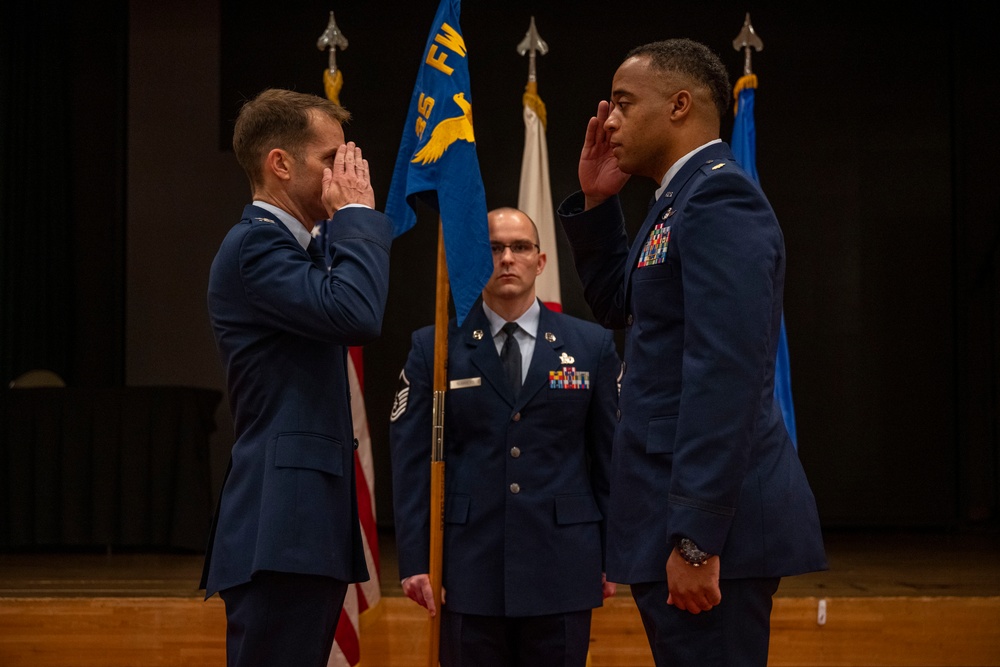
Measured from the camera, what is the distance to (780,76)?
5582mm

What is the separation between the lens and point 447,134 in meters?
2.63

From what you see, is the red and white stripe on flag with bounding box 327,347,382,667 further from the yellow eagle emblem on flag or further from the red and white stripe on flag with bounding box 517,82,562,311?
the red and white stripe on flag with bounding box 517,82,562,311

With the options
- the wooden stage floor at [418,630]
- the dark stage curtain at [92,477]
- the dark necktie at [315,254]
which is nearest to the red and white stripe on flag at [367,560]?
the wooden stage floor at [418,630]

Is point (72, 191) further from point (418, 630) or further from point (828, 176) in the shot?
point (828, 176)

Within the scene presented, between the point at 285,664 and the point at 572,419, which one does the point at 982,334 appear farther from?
the point at 285,664

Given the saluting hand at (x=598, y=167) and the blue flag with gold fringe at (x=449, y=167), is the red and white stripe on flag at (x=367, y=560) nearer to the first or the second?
the blue flag with gold fringe at (x=449, y=167)

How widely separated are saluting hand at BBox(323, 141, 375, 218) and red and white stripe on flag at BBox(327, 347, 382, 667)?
117 cm

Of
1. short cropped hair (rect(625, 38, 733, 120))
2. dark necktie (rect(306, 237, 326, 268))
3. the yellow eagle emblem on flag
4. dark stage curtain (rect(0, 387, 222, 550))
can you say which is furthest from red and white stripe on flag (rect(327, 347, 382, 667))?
short cropped hair (rect(625, 38, 733, 120))

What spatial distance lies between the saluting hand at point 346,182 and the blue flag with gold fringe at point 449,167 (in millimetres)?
691

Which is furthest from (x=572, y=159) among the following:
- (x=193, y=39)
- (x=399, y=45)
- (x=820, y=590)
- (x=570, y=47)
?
(x=820, y=590)

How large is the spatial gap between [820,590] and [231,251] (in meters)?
2.49

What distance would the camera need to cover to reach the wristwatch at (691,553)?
1417 mm

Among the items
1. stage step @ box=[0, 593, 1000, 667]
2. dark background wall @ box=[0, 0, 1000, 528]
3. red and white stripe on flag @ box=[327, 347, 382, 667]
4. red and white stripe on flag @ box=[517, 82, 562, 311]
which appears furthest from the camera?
dark background wall @ box=[0, 0, 1000, 528]

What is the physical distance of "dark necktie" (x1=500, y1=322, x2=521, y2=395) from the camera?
2445 millimetres
